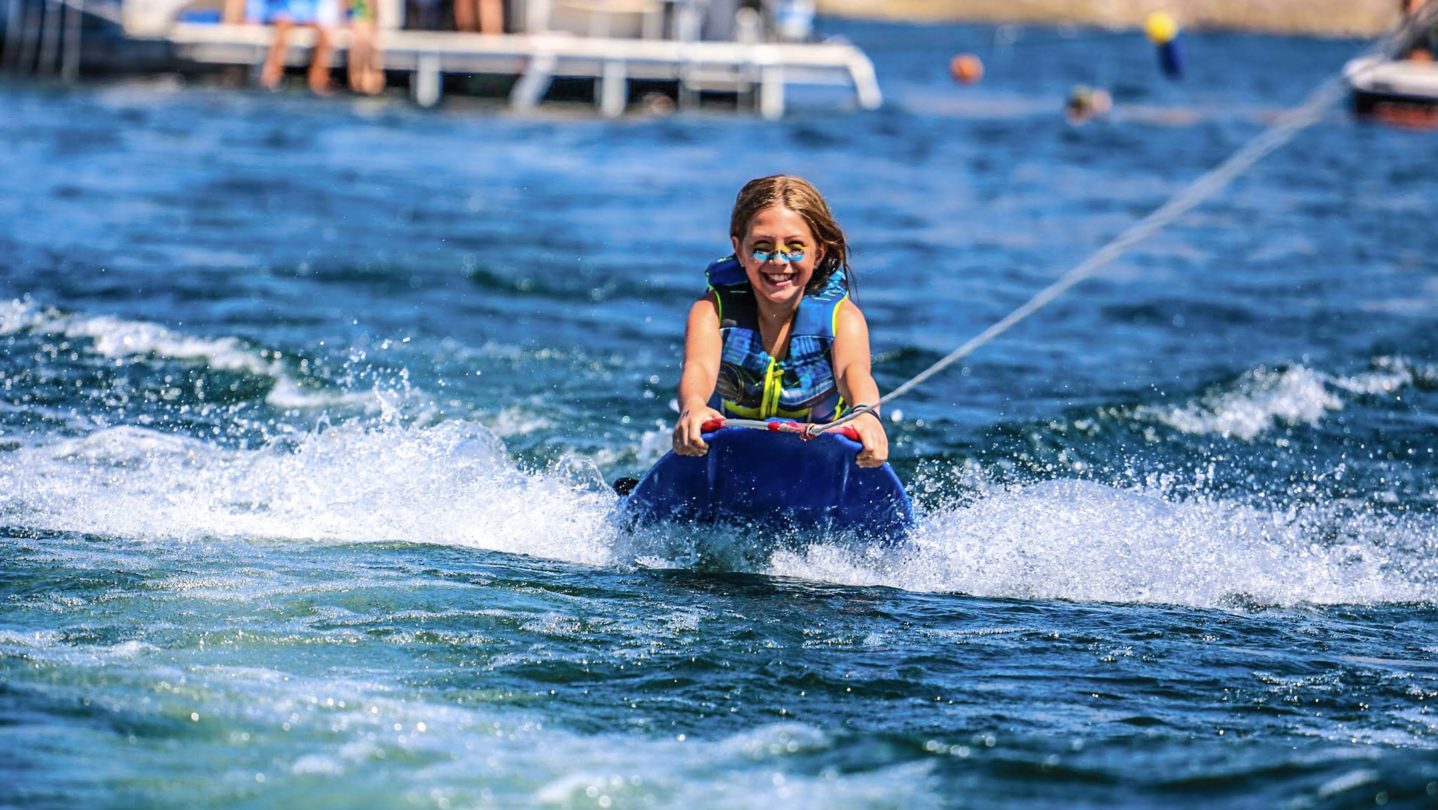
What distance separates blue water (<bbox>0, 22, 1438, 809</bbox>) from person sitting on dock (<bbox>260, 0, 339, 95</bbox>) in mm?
9681

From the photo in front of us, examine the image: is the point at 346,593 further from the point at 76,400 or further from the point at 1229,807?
the point at 76,400

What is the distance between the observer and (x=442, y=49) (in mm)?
28688

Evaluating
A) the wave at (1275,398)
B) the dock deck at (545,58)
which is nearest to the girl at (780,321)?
the wave at (1275,398)

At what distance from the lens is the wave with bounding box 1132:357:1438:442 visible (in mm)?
9765

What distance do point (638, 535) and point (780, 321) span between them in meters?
0.98

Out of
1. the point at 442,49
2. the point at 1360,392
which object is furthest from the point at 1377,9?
the point at 1360,392

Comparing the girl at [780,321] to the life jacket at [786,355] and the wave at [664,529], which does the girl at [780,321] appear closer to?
the life jacket at [786,355]

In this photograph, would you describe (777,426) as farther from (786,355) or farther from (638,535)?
(638,535)

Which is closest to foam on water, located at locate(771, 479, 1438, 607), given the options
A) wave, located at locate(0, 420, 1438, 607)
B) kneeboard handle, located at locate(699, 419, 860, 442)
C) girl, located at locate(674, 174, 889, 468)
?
wave, located at locate(0, 420, 1438, 607)

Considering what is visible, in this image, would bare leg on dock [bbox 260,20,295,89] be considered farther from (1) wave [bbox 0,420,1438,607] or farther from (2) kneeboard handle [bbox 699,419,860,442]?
(2) kneeboard handle [bbox 699,419,860,442]

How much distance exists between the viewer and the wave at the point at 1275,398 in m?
9.76

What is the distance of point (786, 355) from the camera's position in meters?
6.54

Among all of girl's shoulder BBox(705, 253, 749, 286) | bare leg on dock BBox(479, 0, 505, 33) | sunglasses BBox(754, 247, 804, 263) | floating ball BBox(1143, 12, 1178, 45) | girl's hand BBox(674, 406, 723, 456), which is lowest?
girl's hand BBox(674, 406, 723, 456)

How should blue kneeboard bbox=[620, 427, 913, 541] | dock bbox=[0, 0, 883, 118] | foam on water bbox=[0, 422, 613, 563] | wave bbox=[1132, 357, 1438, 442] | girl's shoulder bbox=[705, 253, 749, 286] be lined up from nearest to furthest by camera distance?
blue kneeboard bbox=[620, 427, 913, 541] < girl's shoulder bbox=[705, 253, 749, 286] < foam on water bbox=[0, 422, 613, 563] < wave bbox=[1132, 357, 1438, 442] < dock bbox=[0, 0, 883, 118]
